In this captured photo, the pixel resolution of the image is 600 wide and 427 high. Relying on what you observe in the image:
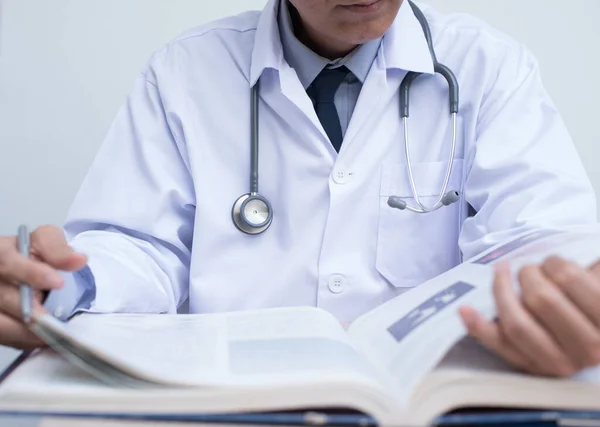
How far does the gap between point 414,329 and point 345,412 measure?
10 cm

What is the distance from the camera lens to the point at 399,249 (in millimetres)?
903

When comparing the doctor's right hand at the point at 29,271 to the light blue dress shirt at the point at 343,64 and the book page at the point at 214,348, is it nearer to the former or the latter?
the book page at the point at 214,348

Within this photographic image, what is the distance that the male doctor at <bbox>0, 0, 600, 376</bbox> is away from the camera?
86cm

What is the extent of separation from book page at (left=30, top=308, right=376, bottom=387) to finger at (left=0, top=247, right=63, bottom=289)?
0.04m

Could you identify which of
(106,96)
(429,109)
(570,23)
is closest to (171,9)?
(106,96)

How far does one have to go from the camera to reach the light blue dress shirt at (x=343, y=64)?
37.0 inches

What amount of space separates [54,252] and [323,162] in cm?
41

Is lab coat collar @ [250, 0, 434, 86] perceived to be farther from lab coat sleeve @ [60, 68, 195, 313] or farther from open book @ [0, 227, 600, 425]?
open book @ [0, 227, 600, 425]

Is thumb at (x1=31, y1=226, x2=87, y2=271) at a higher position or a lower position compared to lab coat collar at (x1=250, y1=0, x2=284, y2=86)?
lower

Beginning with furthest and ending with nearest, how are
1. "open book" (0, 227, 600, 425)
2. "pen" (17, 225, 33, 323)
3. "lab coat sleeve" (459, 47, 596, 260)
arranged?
"lab coat sleeve" (459, 47, 596, 260) → "pen" (17, 225, 33, 323) → "open book" (0, 227, 600, 425)

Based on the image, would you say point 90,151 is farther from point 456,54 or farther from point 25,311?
point 25,311

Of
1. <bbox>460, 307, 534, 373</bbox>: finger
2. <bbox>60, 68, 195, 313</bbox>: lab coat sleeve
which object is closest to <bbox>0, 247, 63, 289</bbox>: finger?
<bbox>60, 68, 195, 313</bbox>: lab coat sleeve

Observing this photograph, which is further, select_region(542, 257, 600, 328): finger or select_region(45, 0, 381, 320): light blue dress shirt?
select_region(45, 0, 381, 320): light blue dress shirt

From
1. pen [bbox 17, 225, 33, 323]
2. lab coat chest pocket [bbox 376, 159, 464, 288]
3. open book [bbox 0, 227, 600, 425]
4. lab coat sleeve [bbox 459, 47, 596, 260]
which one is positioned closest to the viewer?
open book [bbox 0, 227, 600, 425]
